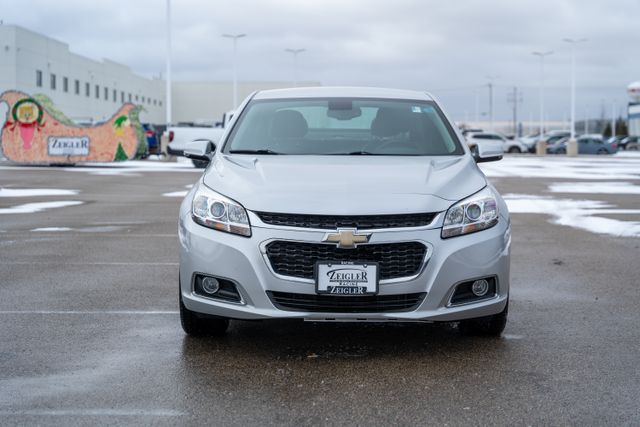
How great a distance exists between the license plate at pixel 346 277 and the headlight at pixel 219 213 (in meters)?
0.48

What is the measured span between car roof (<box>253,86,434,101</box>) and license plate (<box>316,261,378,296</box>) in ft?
7.56

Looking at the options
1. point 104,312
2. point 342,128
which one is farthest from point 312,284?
point 104,312

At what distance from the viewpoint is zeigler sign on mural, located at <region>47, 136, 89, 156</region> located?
32031 mm

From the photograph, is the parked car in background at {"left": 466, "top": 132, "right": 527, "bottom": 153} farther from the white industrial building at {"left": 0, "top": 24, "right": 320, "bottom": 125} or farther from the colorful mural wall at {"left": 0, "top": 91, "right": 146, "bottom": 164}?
the colorful mural wall at {"left": 0, "top": 91, "right": 146, "bottom": 164}

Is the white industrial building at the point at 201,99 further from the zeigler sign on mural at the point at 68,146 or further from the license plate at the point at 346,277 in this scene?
the license plate at the point at 346,277

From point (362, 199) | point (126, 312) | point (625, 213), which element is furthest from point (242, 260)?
point (625, 213)

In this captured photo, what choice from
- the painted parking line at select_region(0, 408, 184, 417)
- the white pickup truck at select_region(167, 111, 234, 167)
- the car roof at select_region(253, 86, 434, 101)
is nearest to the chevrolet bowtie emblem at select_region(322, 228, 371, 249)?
the painted parking line at select_region(0, 408, 184, 417)

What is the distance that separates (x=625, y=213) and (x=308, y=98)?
30.3ft

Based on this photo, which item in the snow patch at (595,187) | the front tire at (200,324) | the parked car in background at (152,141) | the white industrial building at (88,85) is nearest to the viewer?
the front tire at (200,324)

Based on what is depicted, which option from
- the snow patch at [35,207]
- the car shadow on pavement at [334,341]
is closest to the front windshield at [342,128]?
the car shadow on pavement at [334,341]

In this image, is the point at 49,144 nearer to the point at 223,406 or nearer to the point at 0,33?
the point at 0,33

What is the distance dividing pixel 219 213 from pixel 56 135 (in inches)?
1138

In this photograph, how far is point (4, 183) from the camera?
2159cm

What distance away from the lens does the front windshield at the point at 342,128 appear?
19.8ft
